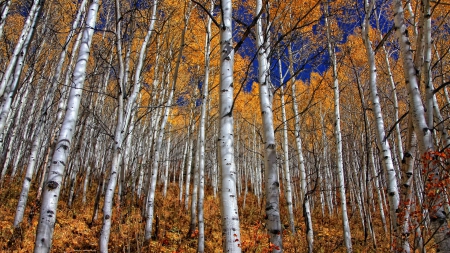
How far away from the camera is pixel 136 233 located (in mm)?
3838

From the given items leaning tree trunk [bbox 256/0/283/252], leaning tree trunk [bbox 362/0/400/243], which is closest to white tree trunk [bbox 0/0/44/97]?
leaning tree trunk [bbox 256/0/283/252]

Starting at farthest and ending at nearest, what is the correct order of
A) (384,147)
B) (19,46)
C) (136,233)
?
(19,46)
(384,147)
(136,233)

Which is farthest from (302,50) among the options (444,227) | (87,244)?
(87,244)

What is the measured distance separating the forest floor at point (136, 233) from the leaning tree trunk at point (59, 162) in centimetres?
122

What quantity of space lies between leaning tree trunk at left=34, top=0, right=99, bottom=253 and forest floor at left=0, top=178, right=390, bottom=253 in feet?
4.00

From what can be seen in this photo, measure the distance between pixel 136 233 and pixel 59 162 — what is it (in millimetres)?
1635

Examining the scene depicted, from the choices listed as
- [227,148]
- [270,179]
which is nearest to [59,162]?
[227,148]

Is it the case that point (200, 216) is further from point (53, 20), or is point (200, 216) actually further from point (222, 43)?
point (53, 20)

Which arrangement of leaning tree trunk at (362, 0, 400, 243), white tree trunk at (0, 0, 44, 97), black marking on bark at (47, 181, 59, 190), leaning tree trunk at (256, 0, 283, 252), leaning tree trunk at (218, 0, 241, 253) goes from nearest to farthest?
leaning tree trunk at (218, 0, 241, 253) → leaning tree trunk at (256, 0, 283, 252) → black marking on bark at (47, 181, 59, 190) → leaning tree trunk at (362, 0, 400, 243) → white tree trunk at (0, 0, 44, 97)

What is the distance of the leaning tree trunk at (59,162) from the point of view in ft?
8.50

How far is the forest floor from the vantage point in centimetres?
512

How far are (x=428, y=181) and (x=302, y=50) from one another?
22.4 ft

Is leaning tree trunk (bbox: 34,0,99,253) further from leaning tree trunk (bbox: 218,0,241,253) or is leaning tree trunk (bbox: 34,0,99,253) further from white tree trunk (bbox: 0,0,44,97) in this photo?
white tree trunk (bbox: 0,0,44,97)

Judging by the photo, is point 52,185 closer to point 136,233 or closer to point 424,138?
point 136,233
